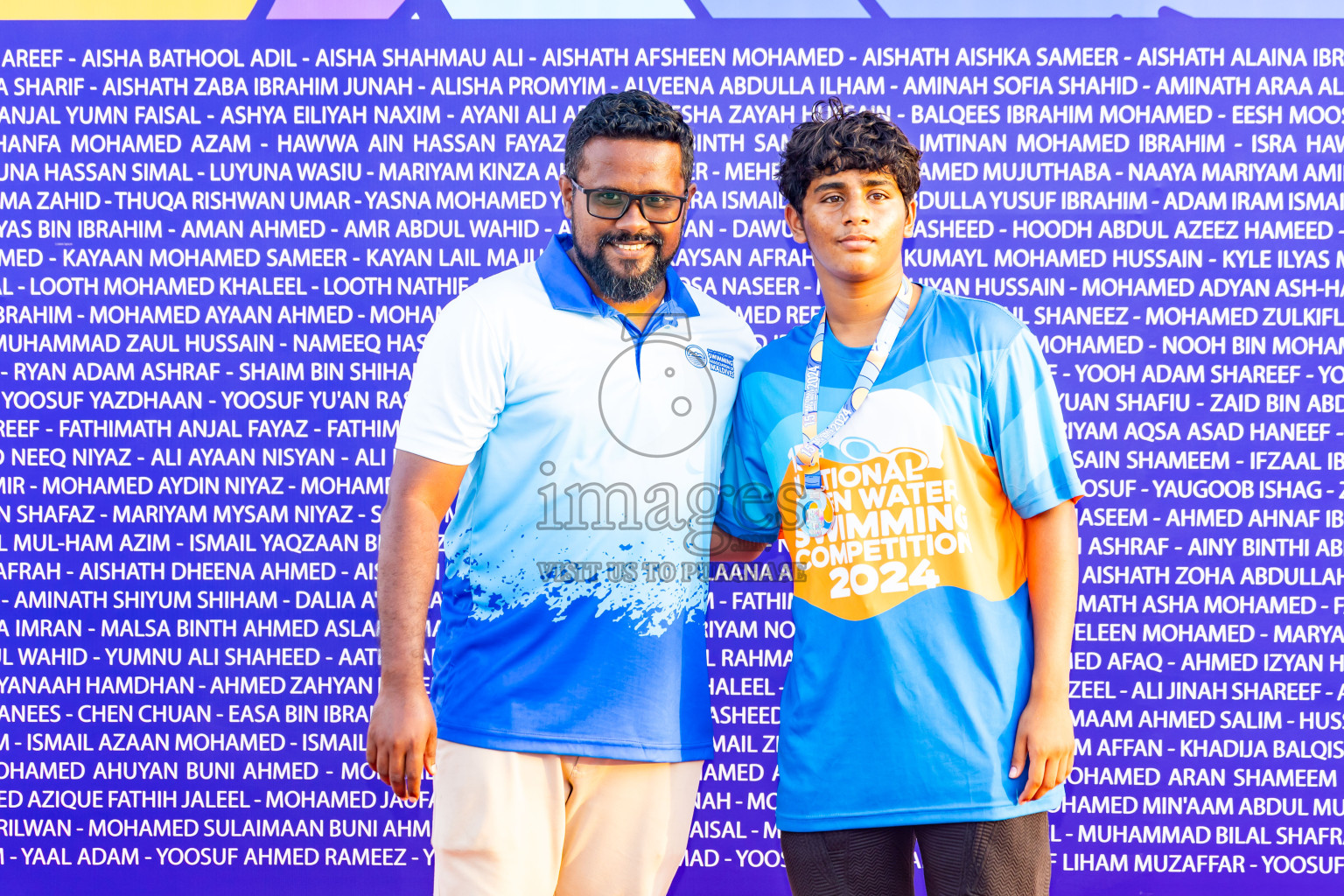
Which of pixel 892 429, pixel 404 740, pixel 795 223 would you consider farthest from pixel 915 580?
pixel 404 740

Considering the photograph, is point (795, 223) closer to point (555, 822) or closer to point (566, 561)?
Result: point (566, 561)

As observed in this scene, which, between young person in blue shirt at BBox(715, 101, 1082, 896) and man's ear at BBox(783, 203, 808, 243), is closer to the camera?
young person in blue shirt at BBox(715, 101, 1082, 896)

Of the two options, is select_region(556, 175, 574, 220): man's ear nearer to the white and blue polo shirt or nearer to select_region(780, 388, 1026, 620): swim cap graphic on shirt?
the white and blue polo shirt

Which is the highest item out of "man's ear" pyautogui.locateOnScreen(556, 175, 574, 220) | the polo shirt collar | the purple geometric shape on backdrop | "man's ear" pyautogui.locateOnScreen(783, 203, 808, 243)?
the purple geometric shape on backdrop

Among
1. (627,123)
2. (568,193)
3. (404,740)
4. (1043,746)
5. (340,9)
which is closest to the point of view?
(1043,746)

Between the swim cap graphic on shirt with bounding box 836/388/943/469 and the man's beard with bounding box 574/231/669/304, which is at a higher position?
the man's beard with bounding box 574/231/669/304

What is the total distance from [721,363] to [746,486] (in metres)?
0.27

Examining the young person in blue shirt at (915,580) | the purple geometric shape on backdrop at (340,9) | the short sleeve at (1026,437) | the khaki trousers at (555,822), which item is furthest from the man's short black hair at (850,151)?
the purple geometric shape on backdrop at (340,9)

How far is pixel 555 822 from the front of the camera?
6.09ft

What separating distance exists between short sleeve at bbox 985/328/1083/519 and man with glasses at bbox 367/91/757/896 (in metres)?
0.57

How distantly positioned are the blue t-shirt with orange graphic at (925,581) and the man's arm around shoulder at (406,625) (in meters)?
0.71

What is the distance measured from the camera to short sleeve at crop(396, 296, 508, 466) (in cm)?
180

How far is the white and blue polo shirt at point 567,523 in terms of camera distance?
1.81 meters

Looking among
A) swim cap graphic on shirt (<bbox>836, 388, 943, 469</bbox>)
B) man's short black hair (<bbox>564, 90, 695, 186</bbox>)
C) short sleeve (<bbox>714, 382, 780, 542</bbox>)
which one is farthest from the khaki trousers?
man's short black hair (<bbox>564, 90, 695, 186</bbox>)
